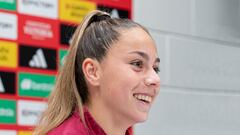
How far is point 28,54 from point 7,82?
5.5 inches

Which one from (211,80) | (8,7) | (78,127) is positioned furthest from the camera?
(211,80)

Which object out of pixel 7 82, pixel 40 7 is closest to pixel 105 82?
pixel 7 82

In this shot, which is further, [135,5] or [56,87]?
[135,5]

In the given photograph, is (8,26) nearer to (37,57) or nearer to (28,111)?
(37,57)

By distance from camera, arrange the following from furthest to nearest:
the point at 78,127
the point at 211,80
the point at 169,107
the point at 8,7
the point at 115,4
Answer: the point at 211,80
the point at 169,107
the point at 115,4
the point at 8,7
the point at 78,127

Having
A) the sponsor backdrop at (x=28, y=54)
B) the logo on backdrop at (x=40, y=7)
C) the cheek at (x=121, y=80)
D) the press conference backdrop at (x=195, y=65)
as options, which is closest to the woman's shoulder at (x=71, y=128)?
the cheek at (x=121, y=80)

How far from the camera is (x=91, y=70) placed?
1.31 meters

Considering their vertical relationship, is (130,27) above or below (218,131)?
above

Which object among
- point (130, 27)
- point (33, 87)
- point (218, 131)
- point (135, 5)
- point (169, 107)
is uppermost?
point (130, 27)

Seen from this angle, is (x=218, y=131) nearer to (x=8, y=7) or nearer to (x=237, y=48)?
(x=237, y=48)

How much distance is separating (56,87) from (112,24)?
0.20 metres

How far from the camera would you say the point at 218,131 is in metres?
3.13

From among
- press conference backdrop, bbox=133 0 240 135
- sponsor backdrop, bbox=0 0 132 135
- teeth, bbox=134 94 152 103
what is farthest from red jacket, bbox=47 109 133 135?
press conference backdrop, bbox=133 0 240 135

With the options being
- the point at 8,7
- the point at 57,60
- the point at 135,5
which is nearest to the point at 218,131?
the point at 135,5
